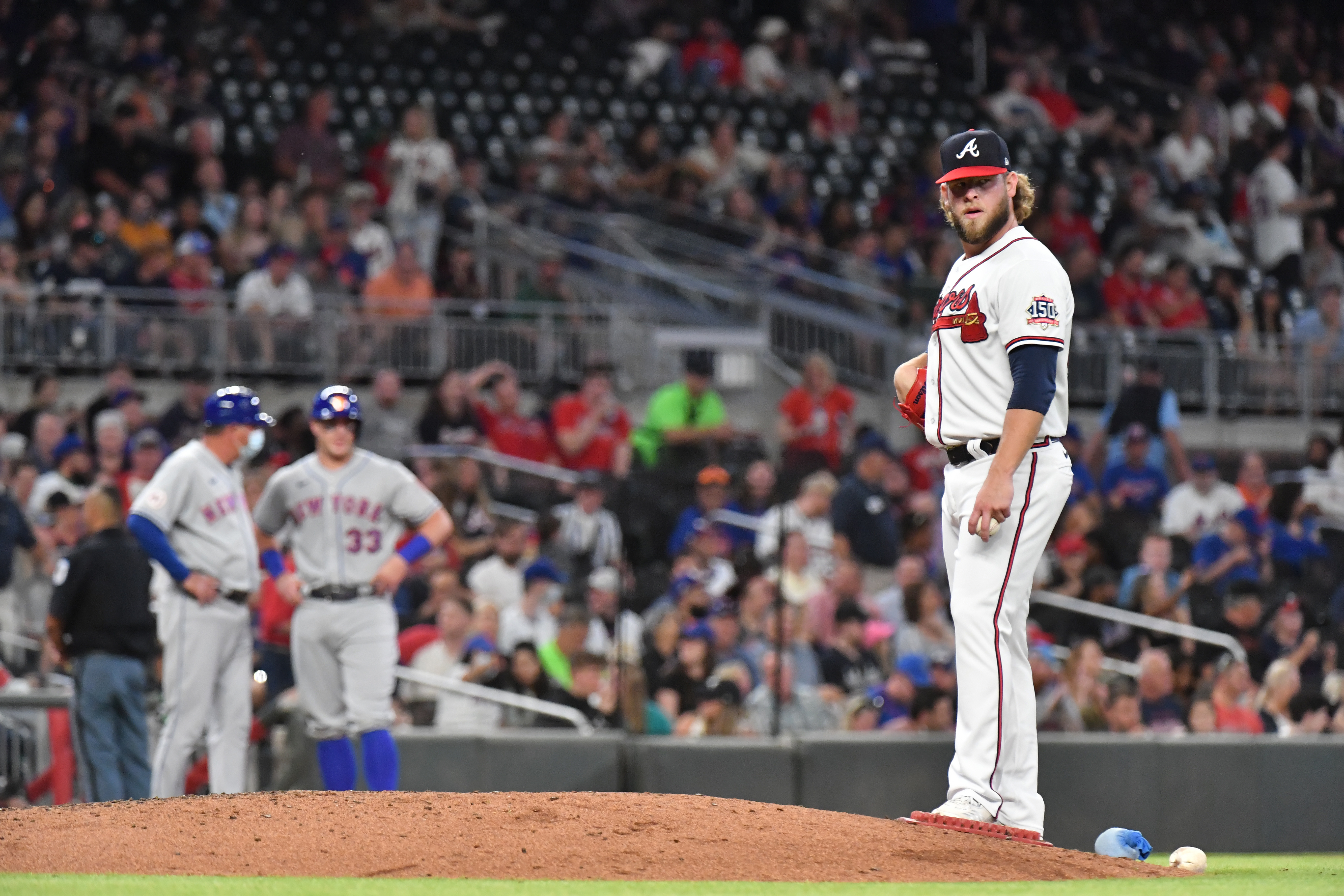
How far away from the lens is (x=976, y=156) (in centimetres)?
529

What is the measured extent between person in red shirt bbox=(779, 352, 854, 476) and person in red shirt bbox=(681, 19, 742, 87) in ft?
17.9

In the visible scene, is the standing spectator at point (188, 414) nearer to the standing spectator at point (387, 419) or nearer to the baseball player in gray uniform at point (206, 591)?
the standing spectator at point (387, 419)

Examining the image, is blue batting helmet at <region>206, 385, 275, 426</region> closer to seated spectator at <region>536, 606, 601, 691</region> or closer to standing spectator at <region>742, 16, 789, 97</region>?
seated spectator at <region>536, 606, 601, 691</region>

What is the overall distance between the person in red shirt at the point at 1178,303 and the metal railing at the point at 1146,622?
236 inches

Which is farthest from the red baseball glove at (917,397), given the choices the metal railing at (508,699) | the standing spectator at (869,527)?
the standing spectator at (869,527)

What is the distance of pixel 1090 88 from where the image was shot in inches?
809

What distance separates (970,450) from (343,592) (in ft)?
11.5

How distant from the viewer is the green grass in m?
4.20

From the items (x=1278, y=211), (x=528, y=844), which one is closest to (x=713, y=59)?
(x=1278, y=211)

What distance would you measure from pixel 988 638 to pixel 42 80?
40.4 ft

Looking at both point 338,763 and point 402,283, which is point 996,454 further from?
point 402,283

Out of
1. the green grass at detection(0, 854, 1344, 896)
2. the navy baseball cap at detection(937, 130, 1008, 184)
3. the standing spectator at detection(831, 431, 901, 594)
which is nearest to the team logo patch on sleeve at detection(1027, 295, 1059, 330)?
the navy baseball cap at detection(937, 130, 1008, 184)

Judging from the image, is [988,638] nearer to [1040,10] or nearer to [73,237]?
[73,237]

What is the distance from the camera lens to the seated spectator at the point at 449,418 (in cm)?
1288
